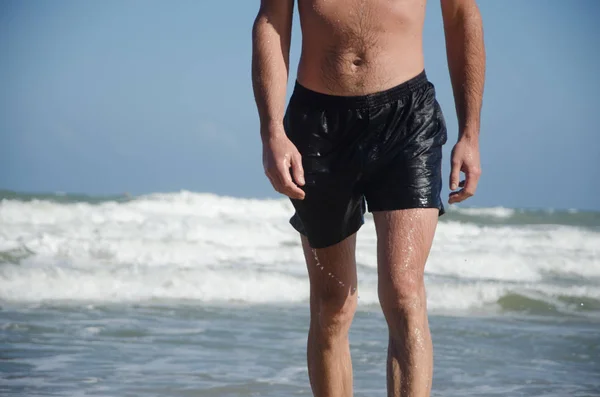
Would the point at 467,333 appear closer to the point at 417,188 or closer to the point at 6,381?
the point at 6,381

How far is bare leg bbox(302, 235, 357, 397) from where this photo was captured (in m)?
3.05

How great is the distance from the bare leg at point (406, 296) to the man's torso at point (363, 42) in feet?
1.49

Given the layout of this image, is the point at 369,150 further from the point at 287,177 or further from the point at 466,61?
the point at 466,61

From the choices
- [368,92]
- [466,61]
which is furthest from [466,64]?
[368,92]

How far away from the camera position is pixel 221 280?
917 cm

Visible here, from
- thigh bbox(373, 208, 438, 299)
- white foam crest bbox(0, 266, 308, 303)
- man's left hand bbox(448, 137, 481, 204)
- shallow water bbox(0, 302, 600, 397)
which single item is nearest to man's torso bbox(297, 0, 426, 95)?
man's left hand bbox(448, 137, 481, 204)

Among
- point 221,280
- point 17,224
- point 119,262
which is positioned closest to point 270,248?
point 119,262

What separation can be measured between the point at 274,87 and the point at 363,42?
0.34 m

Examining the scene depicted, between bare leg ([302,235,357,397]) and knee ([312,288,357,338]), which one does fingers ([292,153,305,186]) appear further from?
Result: knee ([312,288,357,338])

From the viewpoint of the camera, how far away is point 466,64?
299cm

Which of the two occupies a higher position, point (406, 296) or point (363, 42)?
point (363, 42)

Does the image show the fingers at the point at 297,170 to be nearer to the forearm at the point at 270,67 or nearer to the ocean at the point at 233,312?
the forearm at the point at 270,67

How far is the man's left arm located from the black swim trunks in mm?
83

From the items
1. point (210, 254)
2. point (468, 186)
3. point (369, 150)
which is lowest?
point (210, 254)
